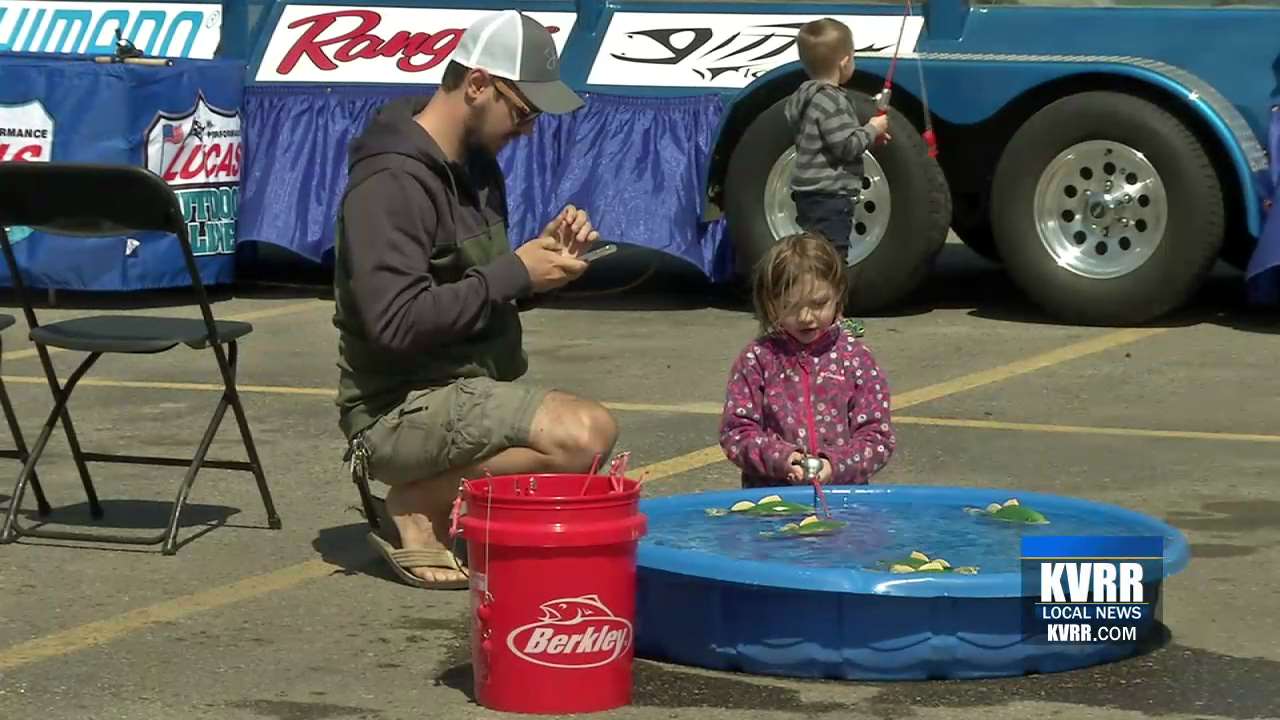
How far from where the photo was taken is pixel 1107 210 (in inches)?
414

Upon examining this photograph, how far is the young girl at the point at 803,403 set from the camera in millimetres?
5789

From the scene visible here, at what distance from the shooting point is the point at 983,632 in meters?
4.85

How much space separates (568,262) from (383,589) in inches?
38.5

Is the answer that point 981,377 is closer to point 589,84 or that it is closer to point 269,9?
point 589,84

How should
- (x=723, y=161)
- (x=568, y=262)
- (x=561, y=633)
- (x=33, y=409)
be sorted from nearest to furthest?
(x=561, y=633) → (x=568, y=262) → (x=33, y=409) → (x=723, y=161)

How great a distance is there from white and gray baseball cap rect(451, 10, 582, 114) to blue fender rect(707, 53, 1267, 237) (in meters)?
5.06

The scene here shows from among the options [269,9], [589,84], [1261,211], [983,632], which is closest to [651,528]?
[983,632]

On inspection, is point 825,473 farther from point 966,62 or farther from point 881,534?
point 966,62

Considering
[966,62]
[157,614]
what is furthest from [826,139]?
[157,614]

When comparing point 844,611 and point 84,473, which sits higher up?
point 844,611

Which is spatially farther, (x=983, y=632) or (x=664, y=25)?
(x=664, y=25)

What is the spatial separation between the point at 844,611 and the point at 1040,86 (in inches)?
243

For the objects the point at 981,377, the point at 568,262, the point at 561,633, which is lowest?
the point at 981,377

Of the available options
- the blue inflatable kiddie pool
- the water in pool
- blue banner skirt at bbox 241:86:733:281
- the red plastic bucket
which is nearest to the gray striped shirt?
blue banner skirt at bbox 241:86:733:281
